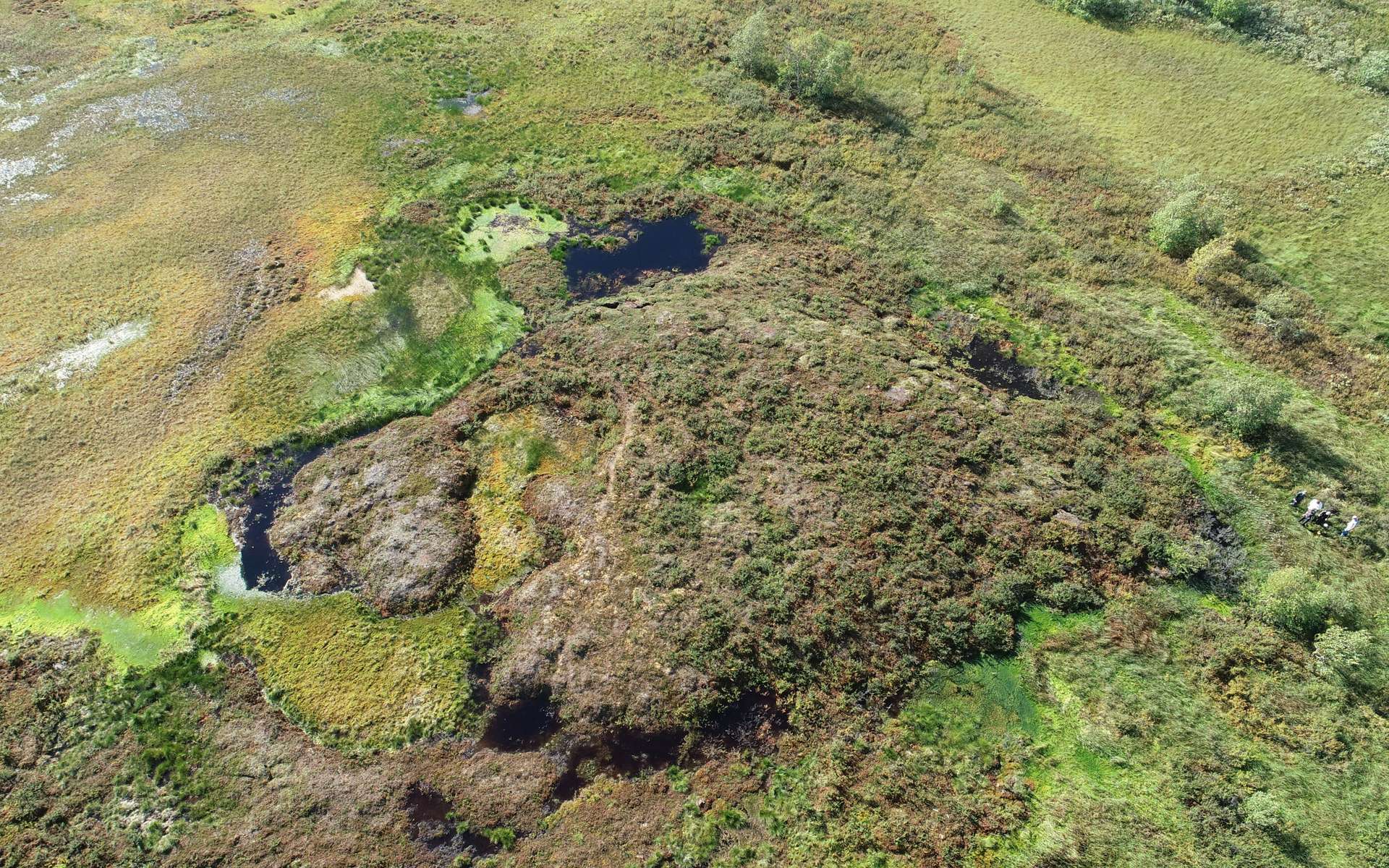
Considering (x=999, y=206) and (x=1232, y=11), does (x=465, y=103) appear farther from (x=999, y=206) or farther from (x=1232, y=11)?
(x=1232, y=11)

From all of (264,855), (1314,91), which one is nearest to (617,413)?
(264,855)

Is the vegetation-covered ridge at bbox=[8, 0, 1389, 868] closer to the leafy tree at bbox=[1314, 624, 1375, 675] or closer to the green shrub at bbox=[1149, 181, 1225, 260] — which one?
the leafy tree at bbox=[1314, 624, 1375, 675]

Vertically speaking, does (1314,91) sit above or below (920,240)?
above

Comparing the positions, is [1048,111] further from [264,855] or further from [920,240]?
[264,855]

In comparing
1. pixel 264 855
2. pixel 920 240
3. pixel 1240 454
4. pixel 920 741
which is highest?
pixel 920 240

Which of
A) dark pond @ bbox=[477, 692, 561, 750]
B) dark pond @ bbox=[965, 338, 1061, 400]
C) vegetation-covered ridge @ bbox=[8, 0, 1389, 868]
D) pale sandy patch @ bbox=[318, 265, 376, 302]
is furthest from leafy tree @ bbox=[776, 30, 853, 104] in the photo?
dark pond @ bbox=[477, 692, 561, 750]

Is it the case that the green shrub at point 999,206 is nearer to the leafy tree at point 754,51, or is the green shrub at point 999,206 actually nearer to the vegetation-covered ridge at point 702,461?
the vegetation-covered ridge at point 702,461
